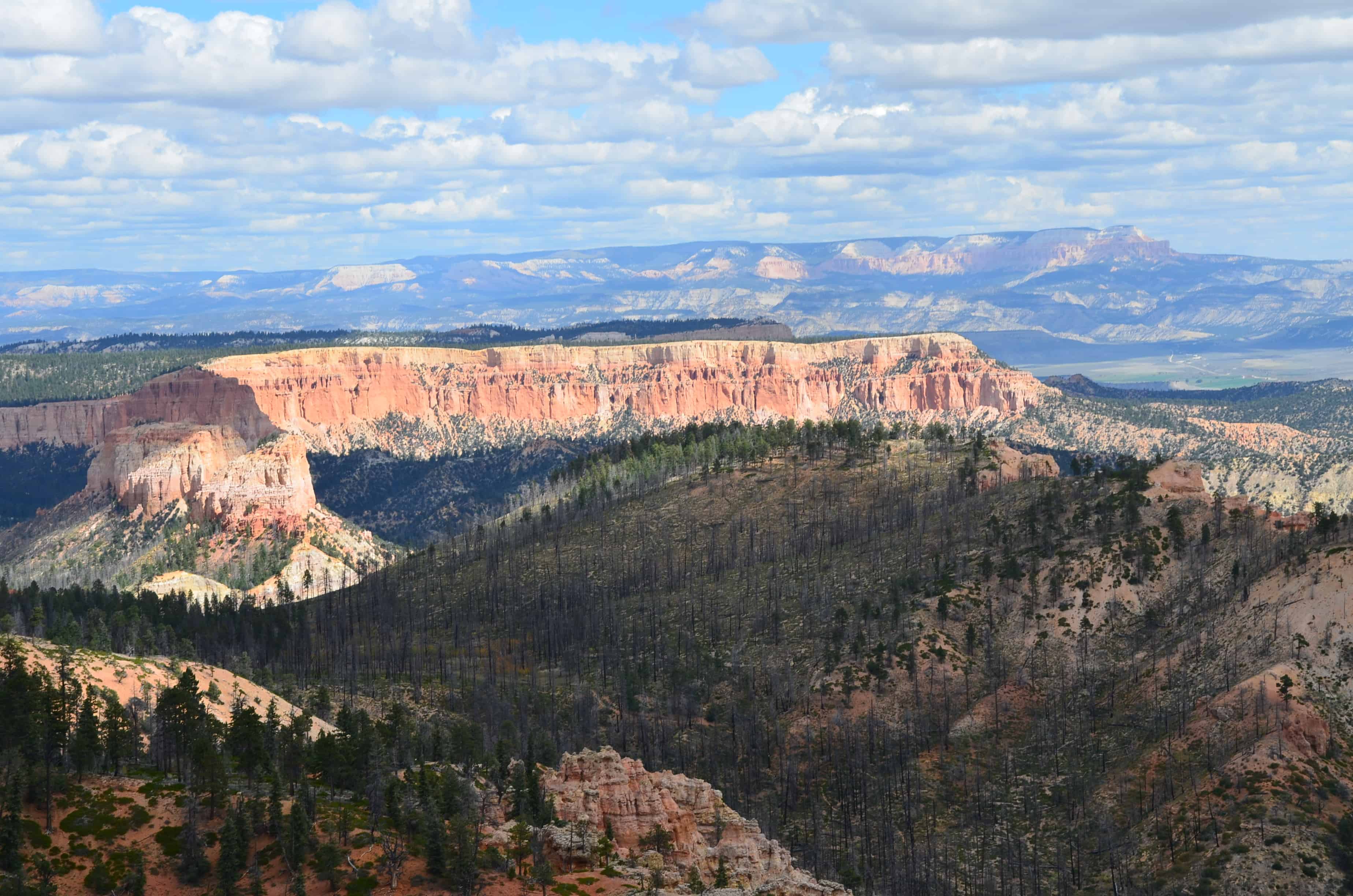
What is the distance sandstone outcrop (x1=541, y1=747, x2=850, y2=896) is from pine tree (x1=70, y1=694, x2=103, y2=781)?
94.6 ft

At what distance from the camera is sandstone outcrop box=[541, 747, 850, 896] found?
297ft

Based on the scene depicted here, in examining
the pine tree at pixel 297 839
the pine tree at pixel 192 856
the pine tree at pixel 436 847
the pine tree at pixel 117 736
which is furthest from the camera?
the pine tree at pixel 117 736

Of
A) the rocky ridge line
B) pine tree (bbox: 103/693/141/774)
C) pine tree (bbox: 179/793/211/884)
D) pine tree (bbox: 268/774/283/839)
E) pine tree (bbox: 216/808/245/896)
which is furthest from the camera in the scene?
pine tree (bbox: 103/693/141/774)

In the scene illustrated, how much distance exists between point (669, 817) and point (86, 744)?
36.9 meters

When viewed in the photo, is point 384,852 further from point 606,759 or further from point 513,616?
point 513,616

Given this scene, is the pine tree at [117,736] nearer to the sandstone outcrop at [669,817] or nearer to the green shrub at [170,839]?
the green shrub at [170,839]

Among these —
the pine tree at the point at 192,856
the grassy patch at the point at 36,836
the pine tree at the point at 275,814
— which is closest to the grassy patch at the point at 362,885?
the pine tree at the point at 275,814

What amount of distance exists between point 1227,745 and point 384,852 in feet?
207

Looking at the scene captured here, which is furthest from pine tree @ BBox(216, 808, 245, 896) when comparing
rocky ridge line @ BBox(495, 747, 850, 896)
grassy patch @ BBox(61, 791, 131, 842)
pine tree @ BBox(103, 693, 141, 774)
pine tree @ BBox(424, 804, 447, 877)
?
rocky ridge line @ BBox(495, 747, 850, 896)

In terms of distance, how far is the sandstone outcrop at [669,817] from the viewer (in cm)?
9050

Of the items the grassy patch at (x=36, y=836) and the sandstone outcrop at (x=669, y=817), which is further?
the sandstone outcrop at (x=669, y=817)

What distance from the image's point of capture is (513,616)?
600 ft

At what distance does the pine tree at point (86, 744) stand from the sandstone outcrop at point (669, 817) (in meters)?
28.8

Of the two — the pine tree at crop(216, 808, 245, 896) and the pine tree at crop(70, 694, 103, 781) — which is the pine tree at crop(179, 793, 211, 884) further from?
the pine tree at crop(70, 694, 103, 781)
